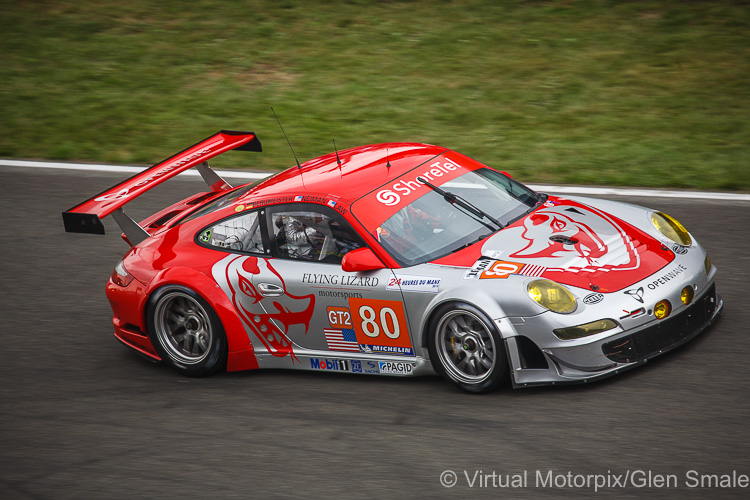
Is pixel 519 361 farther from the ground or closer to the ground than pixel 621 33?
closer to the ground

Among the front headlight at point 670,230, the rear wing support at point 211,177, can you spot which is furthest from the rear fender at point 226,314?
the front headlight at point 670,230

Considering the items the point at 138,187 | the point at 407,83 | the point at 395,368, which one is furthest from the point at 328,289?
the point at 407,83

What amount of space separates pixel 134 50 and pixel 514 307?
11218 mm

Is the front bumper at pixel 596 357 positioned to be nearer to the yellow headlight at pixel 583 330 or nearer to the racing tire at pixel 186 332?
the yellow headlight at pixel 583 330

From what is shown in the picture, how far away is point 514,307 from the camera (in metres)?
5.01

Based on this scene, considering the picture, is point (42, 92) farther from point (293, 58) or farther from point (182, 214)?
point (182, 214)

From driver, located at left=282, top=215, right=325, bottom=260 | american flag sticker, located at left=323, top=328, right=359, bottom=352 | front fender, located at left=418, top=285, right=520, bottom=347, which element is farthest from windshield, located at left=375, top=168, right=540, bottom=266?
american flag sticker, located at left=323, top=328, right=359, bottom=352

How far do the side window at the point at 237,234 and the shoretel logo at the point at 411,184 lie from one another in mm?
913

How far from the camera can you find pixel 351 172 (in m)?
6.13

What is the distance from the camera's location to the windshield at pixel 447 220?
18.2 ft

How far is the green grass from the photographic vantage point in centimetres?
1027

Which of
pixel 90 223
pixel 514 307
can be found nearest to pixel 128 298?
pixel 90 223

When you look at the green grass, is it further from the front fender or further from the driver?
the front fender

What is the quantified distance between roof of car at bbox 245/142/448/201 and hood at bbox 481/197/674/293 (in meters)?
0.91
